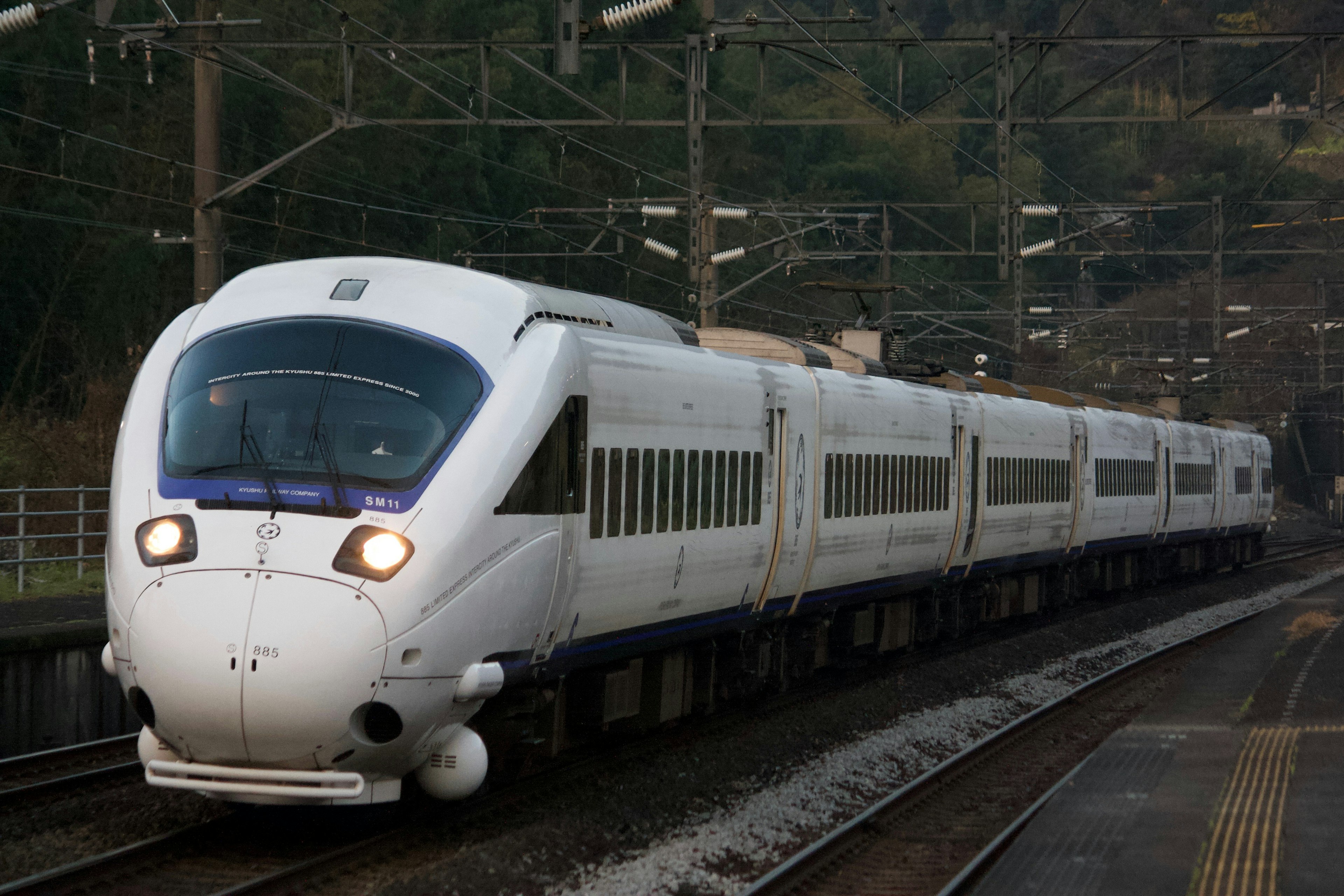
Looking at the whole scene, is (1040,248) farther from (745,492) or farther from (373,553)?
(373,553)

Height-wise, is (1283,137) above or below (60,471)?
above

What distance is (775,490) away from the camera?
48.6ft

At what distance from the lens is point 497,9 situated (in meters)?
60.8

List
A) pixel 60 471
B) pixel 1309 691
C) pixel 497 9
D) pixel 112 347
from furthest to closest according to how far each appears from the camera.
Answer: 1. pixel 497 9
2. pixel 112 347
3. pixel 60 471
4. pixel 1309 691

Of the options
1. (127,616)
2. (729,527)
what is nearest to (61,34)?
(729,527)

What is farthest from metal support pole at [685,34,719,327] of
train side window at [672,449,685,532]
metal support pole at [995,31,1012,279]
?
train side window at [672,449,685,532]

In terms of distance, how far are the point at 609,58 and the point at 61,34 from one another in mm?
30752

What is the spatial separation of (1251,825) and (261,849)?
5.81 meters

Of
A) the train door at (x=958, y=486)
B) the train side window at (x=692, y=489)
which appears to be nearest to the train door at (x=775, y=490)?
the train side window at (x=692, y=489)

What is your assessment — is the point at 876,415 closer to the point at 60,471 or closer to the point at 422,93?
the point at 60,471

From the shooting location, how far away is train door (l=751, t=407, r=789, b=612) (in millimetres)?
14656

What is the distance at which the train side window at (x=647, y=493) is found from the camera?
1193 cm

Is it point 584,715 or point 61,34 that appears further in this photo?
point 61,34

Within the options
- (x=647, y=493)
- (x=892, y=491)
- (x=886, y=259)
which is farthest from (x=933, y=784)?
(x=886, y=259)
